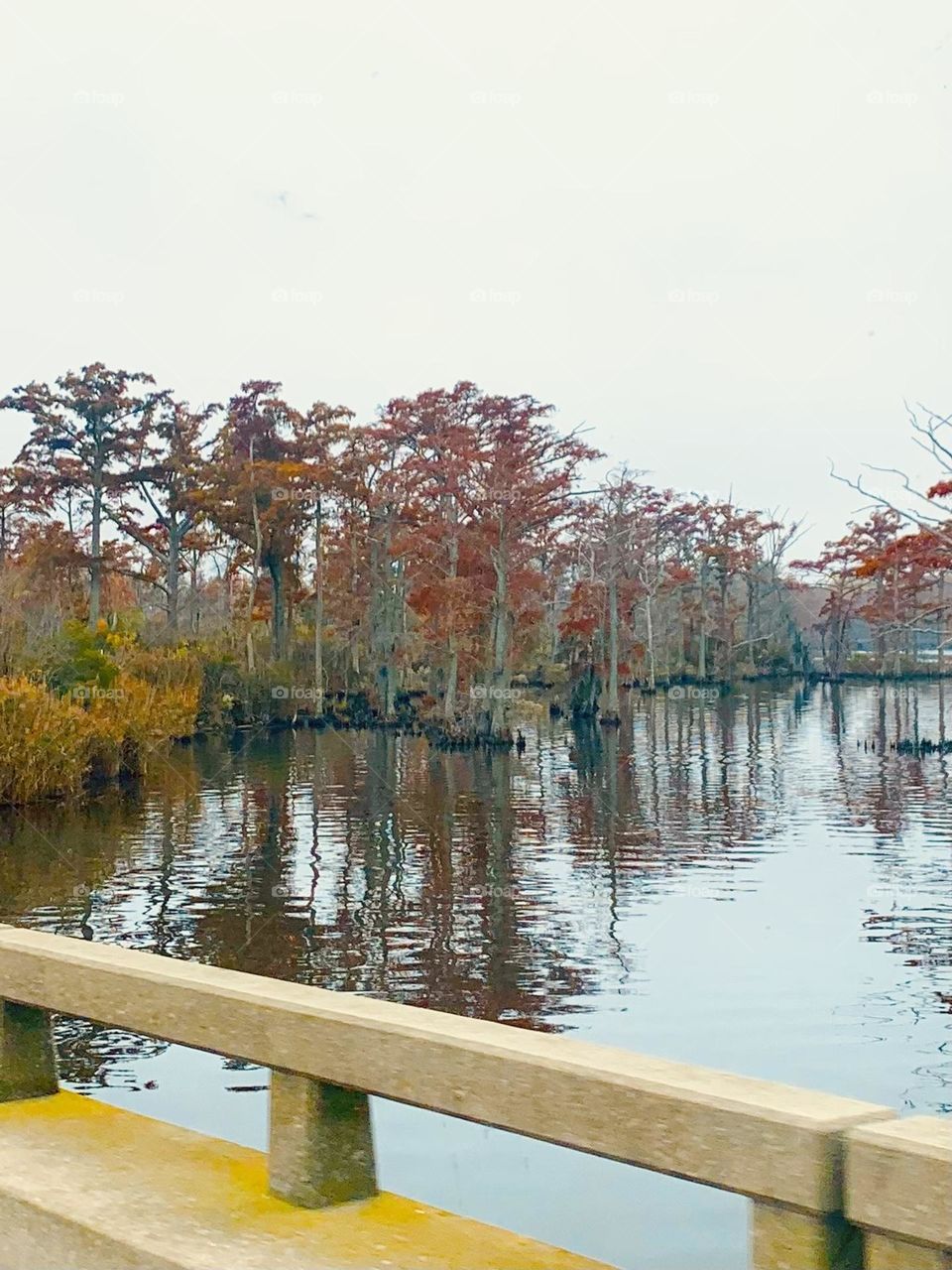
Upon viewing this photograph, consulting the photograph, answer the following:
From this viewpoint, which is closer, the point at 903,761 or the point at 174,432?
the point at 903,761

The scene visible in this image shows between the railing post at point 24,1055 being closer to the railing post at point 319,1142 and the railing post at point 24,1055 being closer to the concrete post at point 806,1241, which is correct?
the railing post at point 319,1142

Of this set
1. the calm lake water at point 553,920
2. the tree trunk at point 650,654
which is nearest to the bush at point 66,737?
the calm lake water at point 553,920

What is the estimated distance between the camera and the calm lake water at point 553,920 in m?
7.69

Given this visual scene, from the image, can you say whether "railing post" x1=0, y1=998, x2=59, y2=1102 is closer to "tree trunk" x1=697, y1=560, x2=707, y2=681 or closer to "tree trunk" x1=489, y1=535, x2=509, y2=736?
"tree trunk" x1=489, y1=535, x2=509, y2=736

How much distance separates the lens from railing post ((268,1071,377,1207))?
2783 mm

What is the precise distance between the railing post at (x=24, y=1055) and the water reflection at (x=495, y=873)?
5.29 metres

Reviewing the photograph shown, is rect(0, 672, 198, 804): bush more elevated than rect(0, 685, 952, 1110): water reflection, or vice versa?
rect(0, 672, 198, 804): bush

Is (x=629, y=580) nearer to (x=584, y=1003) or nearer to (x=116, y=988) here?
(x=584, y=1003)

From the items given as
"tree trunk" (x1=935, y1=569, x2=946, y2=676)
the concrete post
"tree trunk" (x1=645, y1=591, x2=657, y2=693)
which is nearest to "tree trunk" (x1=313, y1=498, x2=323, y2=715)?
"tree trunk" (x1=645, y1=591, x2=657, y2=693)

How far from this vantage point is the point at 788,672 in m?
71.8

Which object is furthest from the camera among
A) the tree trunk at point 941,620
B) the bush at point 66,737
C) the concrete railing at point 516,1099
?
the tree trunk at point 941,620

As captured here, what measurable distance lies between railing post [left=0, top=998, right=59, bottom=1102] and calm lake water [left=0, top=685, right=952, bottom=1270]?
11.4 feet

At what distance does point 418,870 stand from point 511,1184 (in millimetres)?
8530

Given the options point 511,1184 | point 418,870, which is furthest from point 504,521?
point 511,1184
